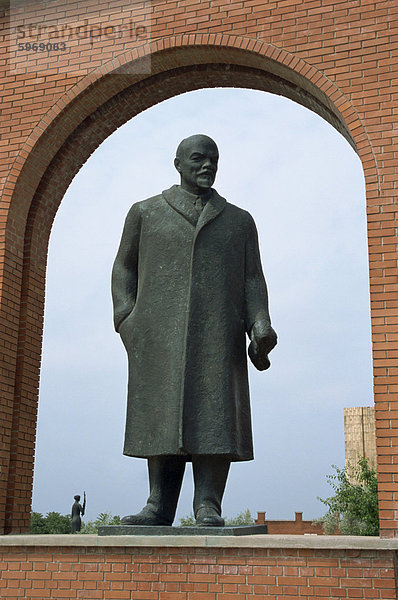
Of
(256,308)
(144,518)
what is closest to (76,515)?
(144,518)

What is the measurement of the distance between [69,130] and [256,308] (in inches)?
118

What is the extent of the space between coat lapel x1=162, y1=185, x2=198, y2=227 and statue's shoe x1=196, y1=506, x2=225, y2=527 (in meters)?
1.84

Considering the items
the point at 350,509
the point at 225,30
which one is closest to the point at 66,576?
the point at 225,30

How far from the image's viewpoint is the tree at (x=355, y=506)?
49.8 ft

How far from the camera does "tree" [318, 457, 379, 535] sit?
15180mm

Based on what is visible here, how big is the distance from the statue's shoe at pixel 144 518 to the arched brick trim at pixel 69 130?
77.0 inches

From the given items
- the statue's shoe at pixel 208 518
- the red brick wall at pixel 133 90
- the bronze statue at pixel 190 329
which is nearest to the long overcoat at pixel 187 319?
the bronze statue at pixel 190 329

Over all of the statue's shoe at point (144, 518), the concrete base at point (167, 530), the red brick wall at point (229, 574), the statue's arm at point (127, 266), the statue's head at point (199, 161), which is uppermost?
the statue's head at point (199, 161)

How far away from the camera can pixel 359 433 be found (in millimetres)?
18594

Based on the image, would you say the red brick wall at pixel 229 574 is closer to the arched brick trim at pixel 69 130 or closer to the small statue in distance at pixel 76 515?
the arched brick trim at pixel 69 130

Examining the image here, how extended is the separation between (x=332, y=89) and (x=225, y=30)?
1.17 m

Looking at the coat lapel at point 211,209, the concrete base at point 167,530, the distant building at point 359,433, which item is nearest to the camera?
the concrete base at point 167,530

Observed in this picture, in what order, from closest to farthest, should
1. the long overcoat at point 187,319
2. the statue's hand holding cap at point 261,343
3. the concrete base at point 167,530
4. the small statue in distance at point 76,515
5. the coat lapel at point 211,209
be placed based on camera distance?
the concrete base at point 167,530 < the long overcoat at point 187,319 < the statue's hand holding cap at point 261,343 < the coat lapel at point 211,209 < the small statue in distance at point 76,515

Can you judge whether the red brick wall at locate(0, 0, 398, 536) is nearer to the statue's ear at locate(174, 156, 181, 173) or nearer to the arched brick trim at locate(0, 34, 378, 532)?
the arched brick trim at locate(0, 34, 378, 532)
